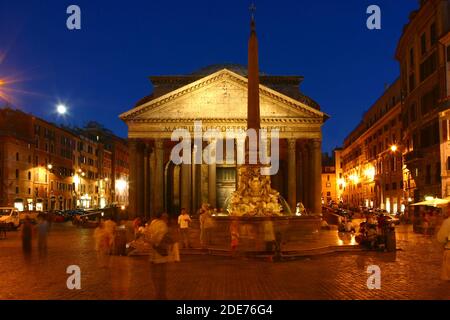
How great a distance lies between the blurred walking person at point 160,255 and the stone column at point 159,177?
3855 cm

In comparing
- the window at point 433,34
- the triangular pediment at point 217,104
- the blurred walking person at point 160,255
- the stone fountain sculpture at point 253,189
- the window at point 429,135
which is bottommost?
the blurred walking person at point 160,255

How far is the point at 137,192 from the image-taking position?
49.2 metres

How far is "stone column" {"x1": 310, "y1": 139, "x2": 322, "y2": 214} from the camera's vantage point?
48062mm

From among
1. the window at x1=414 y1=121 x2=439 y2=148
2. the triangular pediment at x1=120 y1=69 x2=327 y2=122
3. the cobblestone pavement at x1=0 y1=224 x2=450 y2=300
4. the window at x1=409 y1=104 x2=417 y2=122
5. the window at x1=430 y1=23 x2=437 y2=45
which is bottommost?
the cobblestone pavement at x1=0 y1=224 x2=450 y2=300

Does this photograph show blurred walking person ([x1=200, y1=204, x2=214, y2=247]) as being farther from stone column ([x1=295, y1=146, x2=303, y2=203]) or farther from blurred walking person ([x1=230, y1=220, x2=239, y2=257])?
stone column ([x1=295, y1=146, x2=303, y2=203])

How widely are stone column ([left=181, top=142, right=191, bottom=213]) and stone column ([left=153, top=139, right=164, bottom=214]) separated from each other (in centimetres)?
190

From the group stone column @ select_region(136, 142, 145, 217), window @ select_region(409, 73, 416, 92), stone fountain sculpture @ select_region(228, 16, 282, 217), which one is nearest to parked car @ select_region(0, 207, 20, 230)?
stone column @ select_region(136, 142, 145, 217)

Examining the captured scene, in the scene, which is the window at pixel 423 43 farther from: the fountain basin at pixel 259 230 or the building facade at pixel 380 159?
the fountain basin at pixel 259 230

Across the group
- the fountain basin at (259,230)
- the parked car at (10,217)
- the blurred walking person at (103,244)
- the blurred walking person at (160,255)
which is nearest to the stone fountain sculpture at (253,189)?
the fountain basin at (259,230)

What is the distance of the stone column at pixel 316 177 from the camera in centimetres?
4806
